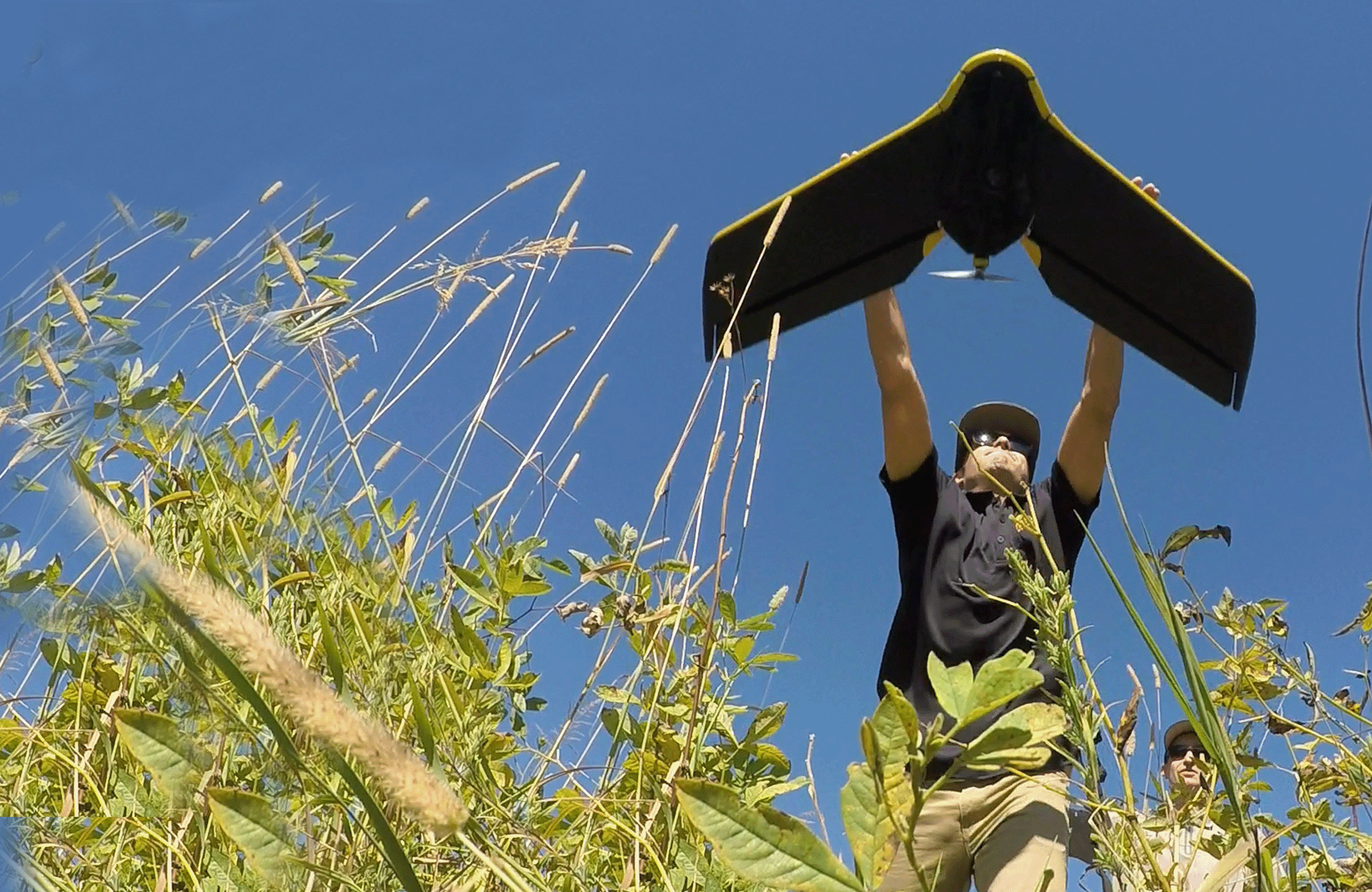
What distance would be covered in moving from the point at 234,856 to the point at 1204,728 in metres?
0.71

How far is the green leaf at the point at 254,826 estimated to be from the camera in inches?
19.6

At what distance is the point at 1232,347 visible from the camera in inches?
94.8

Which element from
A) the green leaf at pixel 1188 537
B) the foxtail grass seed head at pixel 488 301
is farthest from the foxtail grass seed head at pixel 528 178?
the green leaf at pixel 1188 537

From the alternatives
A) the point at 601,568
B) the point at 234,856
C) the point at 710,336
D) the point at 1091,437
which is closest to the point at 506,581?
the point at 601,568

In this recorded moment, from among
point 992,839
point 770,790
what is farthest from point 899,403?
point 770,790

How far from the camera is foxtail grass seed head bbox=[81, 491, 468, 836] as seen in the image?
0.32 meters

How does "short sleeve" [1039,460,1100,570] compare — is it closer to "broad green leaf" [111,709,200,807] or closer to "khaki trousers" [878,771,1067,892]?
"khaki trousers" [878,771,1067,892]

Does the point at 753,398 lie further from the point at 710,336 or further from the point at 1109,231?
the point at 1109,231

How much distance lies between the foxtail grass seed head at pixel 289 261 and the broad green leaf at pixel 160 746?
0.91 metres

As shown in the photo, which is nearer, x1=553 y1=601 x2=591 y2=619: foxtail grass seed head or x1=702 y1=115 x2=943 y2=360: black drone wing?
x1=553 y1=601 x2=591 y2=619: foxtail grass seed head

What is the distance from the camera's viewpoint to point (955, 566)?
2.17 metres

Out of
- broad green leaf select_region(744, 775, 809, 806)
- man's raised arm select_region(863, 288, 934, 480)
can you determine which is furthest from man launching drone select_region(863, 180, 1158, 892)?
broad green leaf select_region(744, 775, 809, 806)

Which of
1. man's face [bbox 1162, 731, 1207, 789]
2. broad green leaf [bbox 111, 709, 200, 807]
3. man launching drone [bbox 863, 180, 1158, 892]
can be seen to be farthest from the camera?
man's face [bbox 1162, 731, 1207, 789]

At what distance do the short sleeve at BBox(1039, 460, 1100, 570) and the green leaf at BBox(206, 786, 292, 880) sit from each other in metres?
1.91
